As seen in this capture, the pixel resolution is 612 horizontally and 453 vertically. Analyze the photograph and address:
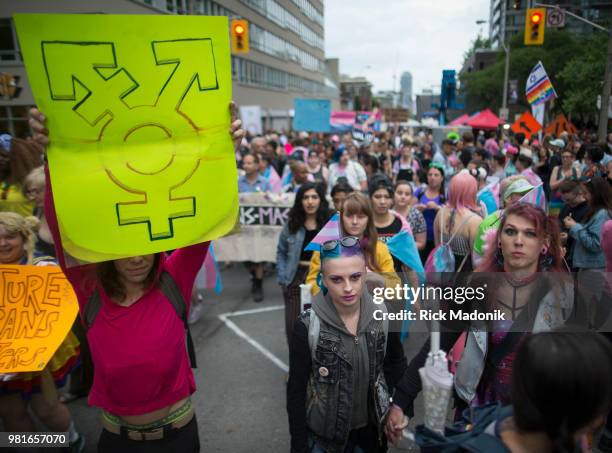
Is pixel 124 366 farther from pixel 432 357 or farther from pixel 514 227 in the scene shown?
pixel 514 227

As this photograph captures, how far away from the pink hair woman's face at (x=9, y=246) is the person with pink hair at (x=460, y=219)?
3542mm

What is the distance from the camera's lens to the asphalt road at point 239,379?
11.6 ft

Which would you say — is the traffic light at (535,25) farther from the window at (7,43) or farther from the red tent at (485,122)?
the window at (7,43)

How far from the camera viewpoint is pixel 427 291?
242cm

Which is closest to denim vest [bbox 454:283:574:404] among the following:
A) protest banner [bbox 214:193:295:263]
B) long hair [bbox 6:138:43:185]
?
long hair [bbox 6:138:43:185]

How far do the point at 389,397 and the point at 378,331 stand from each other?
388mm

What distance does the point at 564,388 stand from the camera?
3.79 feet

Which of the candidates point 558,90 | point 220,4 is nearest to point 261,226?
point 220,4

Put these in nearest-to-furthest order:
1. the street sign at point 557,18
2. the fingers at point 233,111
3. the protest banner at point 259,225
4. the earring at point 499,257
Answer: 1. the fingers at point 233,111
2. the earring at point 499,257
3. the protest banner at point 259,225
4. the street sign at point 557,18

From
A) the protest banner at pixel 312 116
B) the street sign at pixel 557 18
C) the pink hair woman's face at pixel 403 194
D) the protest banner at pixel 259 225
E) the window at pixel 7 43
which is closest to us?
the pink hair woman's face at pixel 403 194

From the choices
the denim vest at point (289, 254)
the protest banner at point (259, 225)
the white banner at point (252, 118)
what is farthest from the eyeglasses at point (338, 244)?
the white banner at point (252, 118)

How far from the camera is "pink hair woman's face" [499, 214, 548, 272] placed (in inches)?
85.8

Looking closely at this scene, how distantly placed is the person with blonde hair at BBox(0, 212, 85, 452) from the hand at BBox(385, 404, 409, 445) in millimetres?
2070

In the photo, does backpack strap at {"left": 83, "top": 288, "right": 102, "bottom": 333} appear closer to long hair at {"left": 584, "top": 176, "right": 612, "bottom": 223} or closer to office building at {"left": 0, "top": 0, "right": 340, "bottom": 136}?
long hair at {"left": 584, "top": 176, "right": 612, "bottom": 223}
